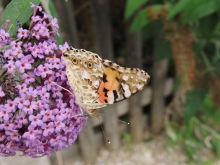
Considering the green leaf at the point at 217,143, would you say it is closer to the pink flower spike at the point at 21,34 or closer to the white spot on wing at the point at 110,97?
the white spot on wing at the point at 110,97

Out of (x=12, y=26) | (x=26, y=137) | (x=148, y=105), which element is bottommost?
(x=26, y=137)

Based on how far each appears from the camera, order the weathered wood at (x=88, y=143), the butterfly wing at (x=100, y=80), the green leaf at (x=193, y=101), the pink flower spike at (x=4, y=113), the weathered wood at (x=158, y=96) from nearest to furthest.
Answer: the pink flower spike at (x=4, y=113), the butterfly wing at (x=100, y=80), the green leaf at (x=193, y=101), the weathered wood at (x=88, y=143), the weathered wood at (x=158, y=96)

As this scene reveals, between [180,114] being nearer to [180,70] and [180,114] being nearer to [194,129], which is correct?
[194,129]

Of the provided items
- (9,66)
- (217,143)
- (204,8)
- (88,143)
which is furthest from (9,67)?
(217,143)

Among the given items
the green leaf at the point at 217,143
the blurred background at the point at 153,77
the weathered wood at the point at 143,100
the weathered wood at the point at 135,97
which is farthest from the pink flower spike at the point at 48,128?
the green leaf at the point at 217,143

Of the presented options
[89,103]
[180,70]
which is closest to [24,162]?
[180,70]

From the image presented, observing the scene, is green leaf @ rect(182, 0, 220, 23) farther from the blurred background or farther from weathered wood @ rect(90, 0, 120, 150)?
weathered wood @ rect(90, 0, 120, 150)

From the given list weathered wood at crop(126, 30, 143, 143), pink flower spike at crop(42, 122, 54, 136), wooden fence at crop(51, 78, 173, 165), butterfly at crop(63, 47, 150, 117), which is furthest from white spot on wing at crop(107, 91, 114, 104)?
wooden fence at crop(51, 78, 173, 165)

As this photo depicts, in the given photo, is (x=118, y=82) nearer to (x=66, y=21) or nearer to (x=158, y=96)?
(x=66, y=21)
